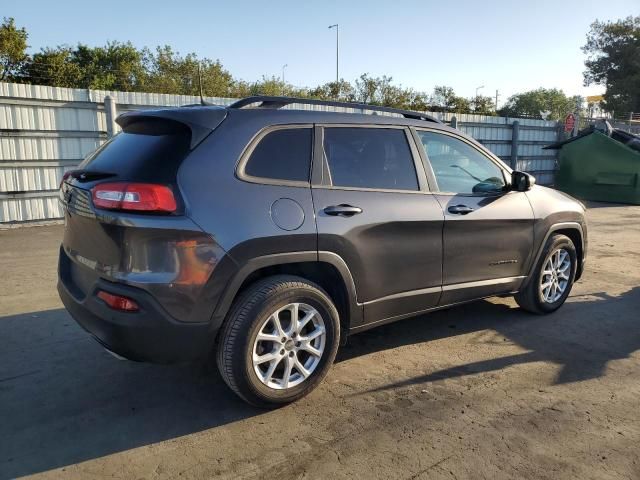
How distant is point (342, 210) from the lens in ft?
10.7

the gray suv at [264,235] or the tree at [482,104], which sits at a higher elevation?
the tree at [482,104]

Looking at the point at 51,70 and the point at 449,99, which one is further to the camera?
the point at 449,99

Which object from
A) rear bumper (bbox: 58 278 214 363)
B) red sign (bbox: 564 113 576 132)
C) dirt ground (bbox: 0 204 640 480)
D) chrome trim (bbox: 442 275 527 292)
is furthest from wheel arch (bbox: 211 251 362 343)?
red sign (bbox: 564 113 576 132)

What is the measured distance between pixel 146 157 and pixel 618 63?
60.0 metres

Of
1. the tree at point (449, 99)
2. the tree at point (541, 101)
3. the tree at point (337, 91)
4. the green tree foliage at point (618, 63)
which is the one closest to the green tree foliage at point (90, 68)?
the tree at point (337, 91)

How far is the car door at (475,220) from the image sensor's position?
156 inches

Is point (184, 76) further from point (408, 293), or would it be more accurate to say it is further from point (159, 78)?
point (408, 293)

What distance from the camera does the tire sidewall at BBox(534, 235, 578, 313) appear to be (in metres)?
4.75

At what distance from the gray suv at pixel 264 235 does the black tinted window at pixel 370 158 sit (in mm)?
10

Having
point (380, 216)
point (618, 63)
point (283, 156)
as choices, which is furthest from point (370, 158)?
point (618, 63)

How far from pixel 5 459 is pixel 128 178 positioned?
5.18 ft

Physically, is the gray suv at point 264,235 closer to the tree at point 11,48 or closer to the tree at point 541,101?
the tree at point 11,48

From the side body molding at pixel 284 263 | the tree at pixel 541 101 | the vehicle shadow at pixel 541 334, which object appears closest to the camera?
the side body molding at pixel 284 263

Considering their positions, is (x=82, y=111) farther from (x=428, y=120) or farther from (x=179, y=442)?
(x=179, y=442)
